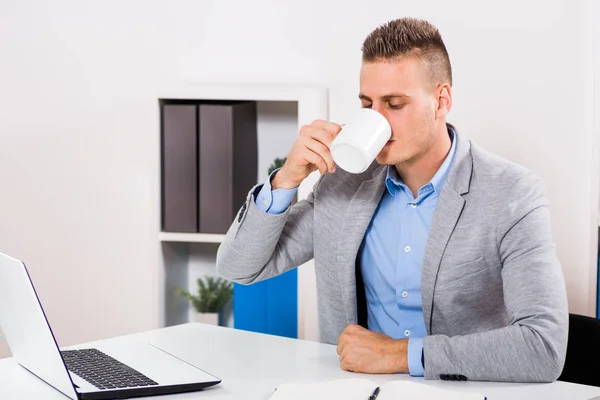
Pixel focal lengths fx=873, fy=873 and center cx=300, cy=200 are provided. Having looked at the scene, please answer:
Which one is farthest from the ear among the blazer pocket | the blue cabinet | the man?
the blue cabinet

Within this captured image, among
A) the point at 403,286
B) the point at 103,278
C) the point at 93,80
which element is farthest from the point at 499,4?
the point at 103,278

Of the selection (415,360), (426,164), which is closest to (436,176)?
(426,164)

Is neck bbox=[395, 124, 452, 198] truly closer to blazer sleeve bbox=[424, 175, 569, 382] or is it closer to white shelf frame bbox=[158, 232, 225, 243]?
blazer sleeve bbox=[424, 175, 569, 382]

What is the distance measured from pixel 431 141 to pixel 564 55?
83 centimetres

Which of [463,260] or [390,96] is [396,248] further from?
[390,96]

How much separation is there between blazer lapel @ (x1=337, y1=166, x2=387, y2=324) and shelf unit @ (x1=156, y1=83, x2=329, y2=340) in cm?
74

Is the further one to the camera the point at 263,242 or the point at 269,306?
the point at 269,306

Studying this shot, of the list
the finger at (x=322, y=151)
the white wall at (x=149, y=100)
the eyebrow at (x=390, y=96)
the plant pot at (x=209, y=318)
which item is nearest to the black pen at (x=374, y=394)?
the finger at (x=322, y=151)

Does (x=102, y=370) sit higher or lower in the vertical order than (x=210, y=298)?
higher

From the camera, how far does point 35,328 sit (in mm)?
1442

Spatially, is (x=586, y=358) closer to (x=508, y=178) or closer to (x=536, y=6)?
(x=508, y=178)

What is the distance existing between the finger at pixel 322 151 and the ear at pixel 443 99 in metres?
0.27

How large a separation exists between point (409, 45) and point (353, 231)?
1.40 ft

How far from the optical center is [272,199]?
75.5 inches
